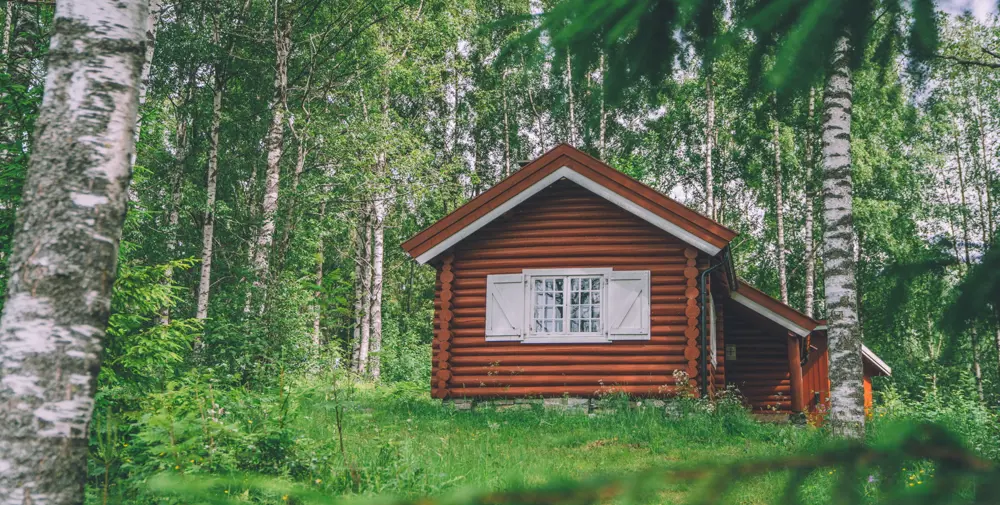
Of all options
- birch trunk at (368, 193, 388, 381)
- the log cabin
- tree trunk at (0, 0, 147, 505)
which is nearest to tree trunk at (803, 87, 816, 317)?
the log cabin

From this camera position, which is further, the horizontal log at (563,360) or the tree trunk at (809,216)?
the tree trunk at (809,216)

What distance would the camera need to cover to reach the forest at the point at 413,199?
2469 mm

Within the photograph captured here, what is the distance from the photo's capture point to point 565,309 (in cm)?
1280

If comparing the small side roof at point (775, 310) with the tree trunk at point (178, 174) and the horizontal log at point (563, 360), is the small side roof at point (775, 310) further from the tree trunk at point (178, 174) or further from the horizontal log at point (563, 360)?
the tree trunk at point (178, 174)

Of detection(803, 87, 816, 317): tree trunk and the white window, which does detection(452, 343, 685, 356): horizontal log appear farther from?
detection(803, 87, 816, 317): tree trunk

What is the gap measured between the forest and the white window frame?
158 cm

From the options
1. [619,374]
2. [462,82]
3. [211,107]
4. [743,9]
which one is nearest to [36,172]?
[743,9]

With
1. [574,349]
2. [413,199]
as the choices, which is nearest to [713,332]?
[574,349]

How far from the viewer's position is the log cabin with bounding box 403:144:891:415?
12312 millimetres

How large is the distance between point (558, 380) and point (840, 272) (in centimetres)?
533

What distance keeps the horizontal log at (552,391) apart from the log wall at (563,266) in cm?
2

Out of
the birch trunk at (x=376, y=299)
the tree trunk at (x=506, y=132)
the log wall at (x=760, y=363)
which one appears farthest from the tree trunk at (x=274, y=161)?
the tree trunk at (x=506, y=132)

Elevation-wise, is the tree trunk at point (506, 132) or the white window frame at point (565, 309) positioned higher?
the tree trunk at point (506, 132)

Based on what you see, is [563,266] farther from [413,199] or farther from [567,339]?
[413,199]
